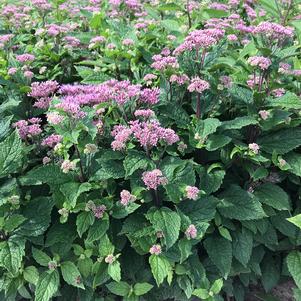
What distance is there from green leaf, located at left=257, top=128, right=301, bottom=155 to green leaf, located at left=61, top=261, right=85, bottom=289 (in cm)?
169

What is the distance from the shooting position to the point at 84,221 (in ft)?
9.70

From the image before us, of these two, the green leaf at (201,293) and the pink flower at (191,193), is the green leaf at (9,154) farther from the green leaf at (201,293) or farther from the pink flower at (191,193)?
the green leaf at (201,293)

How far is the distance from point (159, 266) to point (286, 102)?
5.04 feet

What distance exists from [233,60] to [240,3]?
6.82 ft

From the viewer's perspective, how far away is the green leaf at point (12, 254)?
2.80m

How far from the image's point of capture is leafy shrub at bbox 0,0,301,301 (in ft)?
9.66

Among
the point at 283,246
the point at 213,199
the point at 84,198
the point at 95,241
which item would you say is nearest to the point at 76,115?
the point at 84,198

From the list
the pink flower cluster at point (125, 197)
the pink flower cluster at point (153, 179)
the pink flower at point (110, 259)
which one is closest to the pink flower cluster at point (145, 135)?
the pink flower cluster at point (153, 179)

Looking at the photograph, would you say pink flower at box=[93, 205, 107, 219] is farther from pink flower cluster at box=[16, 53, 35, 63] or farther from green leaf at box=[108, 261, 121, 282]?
pink flower cluster at box=[16, 53, 35, 63]

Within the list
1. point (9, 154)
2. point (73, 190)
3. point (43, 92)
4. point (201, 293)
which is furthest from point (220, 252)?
point (43, 92)

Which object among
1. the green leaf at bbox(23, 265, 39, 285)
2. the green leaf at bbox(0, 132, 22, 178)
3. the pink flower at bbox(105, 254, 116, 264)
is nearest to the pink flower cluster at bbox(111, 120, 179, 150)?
the green leaf at bbox(0, 132, 22, 178)

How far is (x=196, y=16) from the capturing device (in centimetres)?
486

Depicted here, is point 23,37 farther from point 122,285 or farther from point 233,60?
point 122,285

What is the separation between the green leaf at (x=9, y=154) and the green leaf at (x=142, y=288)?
1209mm
